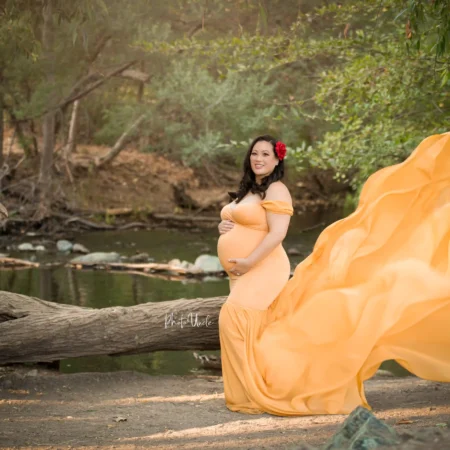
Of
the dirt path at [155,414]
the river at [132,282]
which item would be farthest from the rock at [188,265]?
the dirt path at [155,414]

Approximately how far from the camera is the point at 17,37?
720 centimetres

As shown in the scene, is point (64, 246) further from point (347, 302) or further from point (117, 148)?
point (347, 302)

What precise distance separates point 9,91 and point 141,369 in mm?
9748

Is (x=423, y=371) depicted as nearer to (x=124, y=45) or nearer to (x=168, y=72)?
(x=124, y=45)

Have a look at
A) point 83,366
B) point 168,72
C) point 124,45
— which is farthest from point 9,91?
point 83,366

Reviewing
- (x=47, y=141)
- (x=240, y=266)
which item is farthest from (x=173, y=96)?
(x=240, y=266)

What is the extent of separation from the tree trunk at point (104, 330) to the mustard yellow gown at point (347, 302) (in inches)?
38.2

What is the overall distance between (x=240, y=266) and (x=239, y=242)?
18cm

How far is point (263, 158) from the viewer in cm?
490

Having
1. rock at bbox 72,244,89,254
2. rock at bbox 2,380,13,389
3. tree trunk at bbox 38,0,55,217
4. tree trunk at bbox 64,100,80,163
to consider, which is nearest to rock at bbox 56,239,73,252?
rock at bbox 72,244,89,254

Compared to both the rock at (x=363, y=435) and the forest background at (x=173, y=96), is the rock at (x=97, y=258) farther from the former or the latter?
the rock at (x=363, y=435)

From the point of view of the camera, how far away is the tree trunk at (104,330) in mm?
5668

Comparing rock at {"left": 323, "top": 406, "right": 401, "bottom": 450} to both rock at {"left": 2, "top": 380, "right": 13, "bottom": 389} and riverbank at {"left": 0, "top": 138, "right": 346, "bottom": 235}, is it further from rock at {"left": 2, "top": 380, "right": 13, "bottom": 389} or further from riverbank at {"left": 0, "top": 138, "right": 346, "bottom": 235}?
riverbank at {"left": 0, "top": 138, "right": 346, "bottom": 235}

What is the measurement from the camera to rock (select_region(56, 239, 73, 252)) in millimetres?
14006
